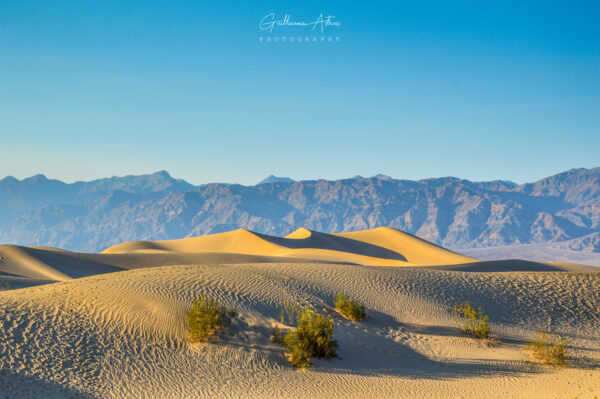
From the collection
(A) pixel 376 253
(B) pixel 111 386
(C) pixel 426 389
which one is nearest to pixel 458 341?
(C) pixel 426 389

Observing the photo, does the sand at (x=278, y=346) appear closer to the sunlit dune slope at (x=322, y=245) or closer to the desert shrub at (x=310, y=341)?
the desert shrub at (x=310, y=341)

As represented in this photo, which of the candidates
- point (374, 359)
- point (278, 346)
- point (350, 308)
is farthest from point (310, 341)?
point (350, 308)

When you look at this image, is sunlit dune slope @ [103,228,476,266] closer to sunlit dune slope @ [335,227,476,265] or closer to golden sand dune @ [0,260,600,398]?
sunlit dune slope @ [335,227,476,265]

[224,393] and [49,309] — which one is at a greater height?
[49,309]

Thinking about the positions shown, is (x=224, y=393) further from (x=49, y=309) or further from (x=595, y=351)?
(x=595, y=351)

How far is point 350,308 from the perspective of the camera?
15781 millimetres

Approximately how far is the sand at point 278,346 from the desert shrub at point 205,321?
0.90ft

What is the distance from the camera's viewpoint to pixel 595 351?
47.5ft

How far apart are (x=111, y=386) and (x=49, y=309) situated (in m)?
4.40

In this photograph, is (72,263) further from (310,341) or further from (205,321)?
(310,341)

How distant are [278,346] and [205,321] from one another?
200cm

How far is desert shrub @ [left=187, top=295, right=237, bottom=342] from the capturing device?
1330 centimetres

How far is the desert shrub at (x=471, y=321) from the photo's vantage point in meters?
15.2

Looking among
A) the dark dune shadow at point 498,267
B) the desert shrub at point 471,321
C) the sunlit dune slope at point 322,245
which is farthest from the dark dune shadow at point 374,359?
the sunlit dune slope at point 322,245
